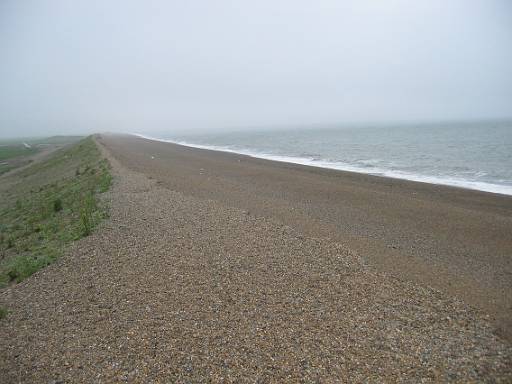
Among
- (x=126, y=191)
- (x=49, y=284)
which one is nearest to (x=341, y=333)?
(x=49, y=284)

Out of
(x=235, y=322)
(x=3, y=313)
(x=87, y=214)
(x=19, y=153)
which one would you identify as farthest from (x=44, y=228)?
(x=19, y=153)

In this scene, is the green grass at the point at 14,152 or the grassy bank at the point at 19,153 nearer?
the grassy bank at the point at 19,153

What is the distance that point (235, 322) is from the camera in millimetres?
5066

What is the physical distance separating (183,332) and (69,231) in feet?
23.4

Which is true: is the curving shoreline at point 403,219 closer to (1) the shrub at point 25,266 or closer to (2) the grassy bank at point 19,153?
(1) the shrub at point 25,266

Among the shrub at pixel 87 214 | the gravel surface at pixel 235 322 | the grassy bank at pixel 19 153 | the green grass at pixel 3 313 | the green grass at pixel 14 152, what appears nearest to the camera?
the gravel surface at pixel 235 322

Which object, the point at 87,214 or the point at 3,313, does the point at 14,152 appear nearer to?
the point at 87,214

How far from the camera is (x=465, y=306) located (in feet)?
18.2

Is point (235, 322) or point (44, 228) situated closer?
point (235, 322)

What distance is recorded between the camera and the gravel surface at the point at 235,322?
412cm

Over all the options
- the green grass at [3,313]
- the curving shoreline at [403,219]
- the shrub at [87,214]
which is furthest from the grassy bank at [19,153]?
the green grass at [3,313]

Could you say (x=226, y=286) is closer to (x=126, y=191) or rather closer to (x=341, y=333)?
(x=341, y=333)

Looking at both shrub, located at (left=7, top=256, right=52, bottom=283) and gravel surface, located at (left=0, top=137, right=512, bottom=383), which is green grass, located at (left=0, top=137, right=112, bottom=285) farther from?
gravel surface, located at (left=0, top=137, right=512, bottom=383)

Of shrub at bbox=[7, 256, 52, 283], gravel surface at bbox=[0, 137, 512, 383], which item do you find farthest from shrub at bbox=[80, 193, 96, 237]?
shrub at bbox=[7, 256, 52, 283]
